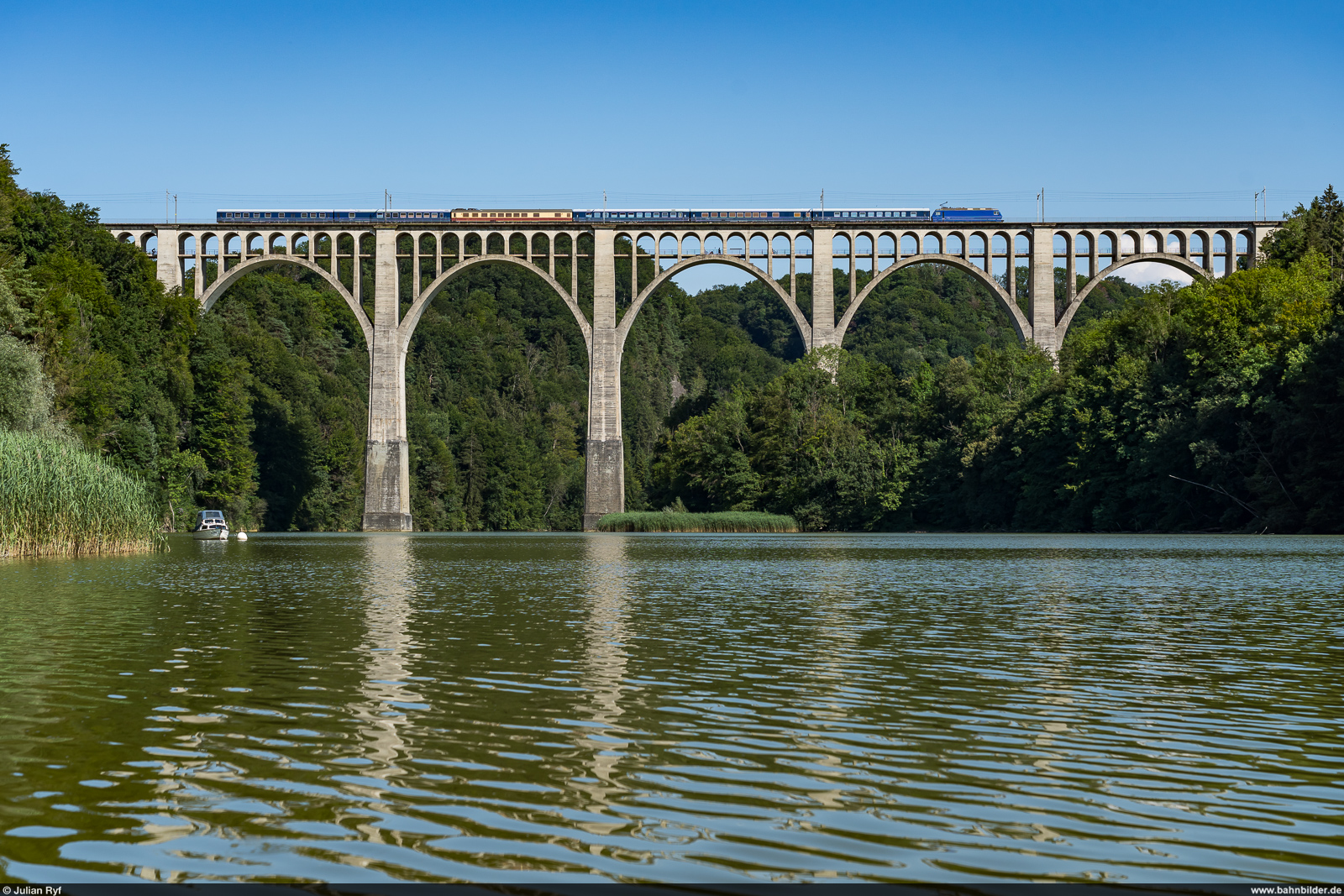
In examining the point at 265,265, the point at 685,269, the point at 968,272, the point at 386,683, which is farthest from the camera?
the point at 685,269

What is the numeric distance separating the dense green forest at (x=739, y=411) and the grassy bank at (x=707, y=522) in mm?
2095

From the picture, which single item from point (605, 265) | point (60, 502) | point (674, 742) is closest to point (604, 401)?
point (605, 265)

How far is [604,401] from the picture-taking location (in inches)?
2881

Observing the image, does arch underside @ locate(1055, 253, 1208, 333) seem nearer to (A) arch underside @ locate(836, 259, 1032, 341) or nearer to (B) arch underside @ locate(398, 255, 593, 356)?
(A) arch underside @ locate(836, 259, 1032, 341)

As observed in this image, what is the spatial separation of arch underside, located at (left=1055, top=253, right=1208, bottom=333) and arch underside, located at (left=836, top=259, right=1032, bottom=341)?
6.07ft

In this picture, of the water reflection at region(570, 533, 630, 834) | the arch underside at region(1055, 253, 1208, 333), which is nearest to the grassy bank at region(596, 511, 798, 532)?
the arch underside at region(1055, 253, 1208, 333)

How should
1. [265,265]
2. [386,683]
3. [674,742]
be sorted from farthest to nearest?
[265,265]
[386,683]
[674,742]

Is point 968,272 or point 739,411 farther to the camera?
point 739,411

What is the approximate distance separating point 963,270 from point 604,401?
20.7 m

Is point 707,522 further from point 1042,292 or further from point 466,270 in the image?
point 1042,292

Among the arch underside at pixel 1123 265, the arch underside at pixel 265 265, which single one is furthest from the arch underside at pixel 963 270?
the arch underside at pixel 265 265

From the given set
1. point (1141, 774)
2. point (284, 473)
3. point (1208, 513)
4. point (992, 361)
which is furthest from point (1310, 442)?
point (284, 473)

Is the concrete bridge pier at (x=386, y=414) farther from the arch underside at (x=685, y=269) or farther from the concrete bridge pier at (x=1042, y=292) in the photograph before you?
the concrete bridge pier at (x=1042, y=292)

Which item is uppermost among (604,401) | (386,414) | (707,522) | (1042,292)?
Result: (1042,292)
